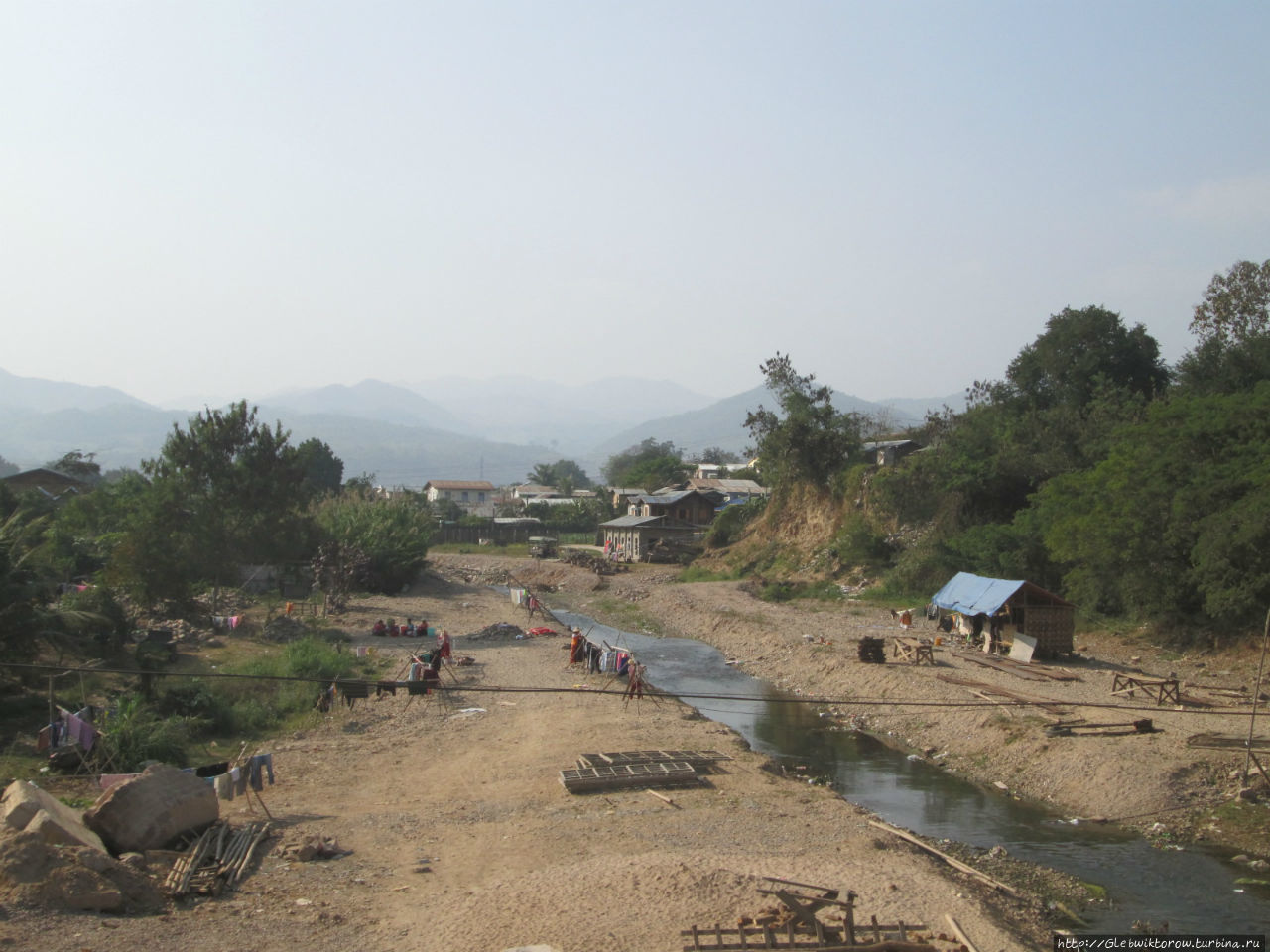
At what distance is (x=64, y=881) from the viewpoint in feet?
37.0

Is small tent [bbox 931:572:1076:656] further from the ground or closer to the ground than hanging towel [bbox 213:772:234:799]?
further from the ground

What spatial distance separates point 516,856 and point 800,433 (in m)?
49.9

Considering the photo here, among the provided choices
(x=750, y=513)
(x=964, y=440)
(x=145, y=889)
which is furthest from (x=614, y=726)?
(x=750, y=513)

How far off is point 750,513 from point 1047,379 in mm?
23963

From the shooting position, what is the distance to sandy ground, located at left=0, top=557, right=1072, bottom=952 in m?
11.5

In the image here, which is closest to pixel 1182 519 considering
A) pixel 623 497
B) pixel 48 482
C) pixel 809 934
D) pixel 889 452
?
pixel 809 934

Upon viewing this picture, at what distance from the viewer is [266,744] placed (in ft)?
69.3

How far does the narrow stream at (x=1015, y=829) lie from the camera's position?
13.3 metres

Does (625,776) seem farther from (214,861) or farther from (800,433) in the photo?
(800,433)

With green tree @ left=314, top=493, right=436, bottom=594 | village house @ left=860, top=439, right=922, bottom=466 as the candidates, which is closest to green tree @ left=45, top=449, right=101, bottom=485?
green tree @ left=314, top=493, right=436, bottom=594

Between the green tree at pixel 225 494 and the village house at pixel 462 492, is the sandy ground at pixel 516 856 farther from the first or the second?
the village house at pixel 462 492

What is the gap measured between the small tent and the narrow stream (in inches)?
273

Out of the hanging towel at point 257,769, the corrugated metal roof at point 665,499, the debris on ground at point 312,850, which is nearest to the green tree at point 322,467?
the corrugated metal roof at point 665,499

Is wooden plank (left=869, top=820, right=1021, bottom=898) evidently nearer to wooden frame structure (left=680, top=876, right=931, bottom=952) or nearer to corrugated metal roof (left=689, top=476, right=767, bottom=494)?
wooden frame structure (left=680, top=876, right=931, bottom=952)
